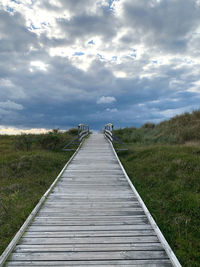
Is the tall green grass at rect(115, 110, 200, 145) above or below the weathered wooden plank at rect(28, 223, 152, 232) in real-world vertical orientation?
above

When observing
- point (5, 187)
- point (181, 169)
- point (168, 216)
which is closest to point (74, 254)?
point (168, 216)

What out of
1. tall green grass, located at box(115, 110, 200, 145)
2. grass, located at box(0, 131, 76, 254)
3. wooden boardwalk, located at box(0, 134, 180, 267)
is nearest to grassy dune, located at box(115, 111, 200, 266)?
wooden boardwalk, located at box(0, 134, 180, 267)

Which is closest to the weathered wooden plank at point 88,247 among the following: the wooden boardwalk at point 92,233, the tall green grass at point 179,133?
the wooden boardwalk at point 92,233

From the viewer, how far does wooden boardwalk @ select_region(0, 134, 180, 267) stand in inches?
125

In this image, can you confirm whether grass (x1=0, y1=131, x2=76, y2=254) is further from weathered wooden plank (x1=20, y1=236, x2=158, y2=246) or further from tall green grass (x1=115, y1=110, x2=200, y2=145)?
tall green grass (x1=115, y1=110, x2=200, y2=145)

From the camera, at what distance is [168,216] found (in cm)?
525

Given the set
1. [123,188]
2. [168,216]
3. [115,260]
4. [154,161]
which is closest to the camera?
[115,260]

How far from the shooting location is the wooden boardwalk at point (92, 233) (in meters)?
3.18

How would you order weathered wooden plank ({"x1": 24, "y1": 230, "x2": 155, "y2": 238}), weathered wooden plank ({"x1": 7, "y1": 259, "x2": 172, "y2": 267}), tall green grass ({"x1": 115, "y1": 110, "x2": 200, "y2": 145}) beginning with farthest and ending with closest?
tall green grass ({"x1": 115, "y1": 110, "x2": 200, "y2": 145}), weathered wooden plank ({"x1": 24, "y1": 230, "x2": 155, "y2": 238}), weathered wooden plank ({"x1": 7, "y1": 259, "x2": 172, "y2": 267})

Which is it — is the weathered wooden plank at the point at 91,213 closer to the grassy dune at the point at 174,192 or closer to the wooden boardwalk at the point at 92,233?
the wooden boardwalk at the point at 92,233

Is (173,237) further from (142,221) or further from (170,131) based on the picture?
(170,131)

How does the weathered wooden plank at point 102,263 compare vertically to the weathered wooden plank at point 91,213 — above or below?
below

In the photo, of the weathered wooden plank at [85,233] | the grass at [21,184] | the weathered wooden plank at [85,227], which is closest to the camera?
the weathered wooden plank at [85,233]

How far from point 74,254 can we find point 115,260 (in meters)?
0.71
